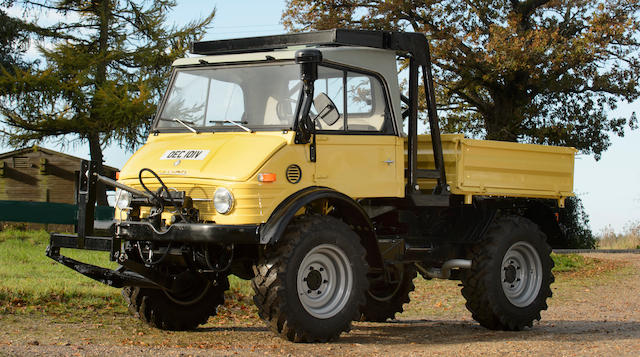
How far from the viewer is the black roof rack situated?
9059 mm

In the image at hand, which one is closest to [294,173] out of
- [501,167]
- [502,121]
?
[501,167]

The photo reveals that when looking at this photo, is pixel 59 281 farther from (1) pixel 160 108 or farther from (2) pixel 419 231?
(2) pixel 419 231

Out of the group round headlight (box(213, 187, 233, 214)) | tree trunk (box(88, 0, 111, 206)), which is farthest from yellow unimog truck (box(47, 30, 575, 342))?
tree trunk (box(88, 0, 111, 206))

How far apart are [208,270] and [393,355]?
6.75ft

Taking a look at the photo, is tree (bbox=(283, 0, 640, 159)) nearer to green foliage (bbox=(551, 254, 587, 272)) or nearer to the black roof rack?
green foliage (bbox=(551, 254, 587, 272))

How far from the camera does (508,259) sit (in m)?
10.7

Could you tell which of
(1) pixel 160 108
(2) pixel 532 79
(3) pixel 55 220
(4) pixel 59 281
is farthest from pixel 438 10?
(1) pixel 160 108

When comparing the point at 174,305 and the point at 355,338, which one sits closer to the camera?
the point at 355,338

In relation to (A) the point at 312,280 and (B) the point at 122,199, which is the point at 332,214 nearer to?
(A) the point at 312,280

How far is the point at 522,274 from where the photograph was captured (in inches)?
426

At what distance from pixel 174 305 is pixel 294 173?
8.16 ft

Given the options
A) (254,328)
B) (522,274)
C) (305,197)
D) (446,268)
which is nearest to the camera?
(305,197)

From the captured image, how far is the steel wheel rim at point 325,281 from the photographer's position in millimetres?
8305

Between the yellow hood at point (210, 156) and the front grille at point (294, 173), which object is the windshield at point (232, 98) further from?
the front grille at point (294, 173)
